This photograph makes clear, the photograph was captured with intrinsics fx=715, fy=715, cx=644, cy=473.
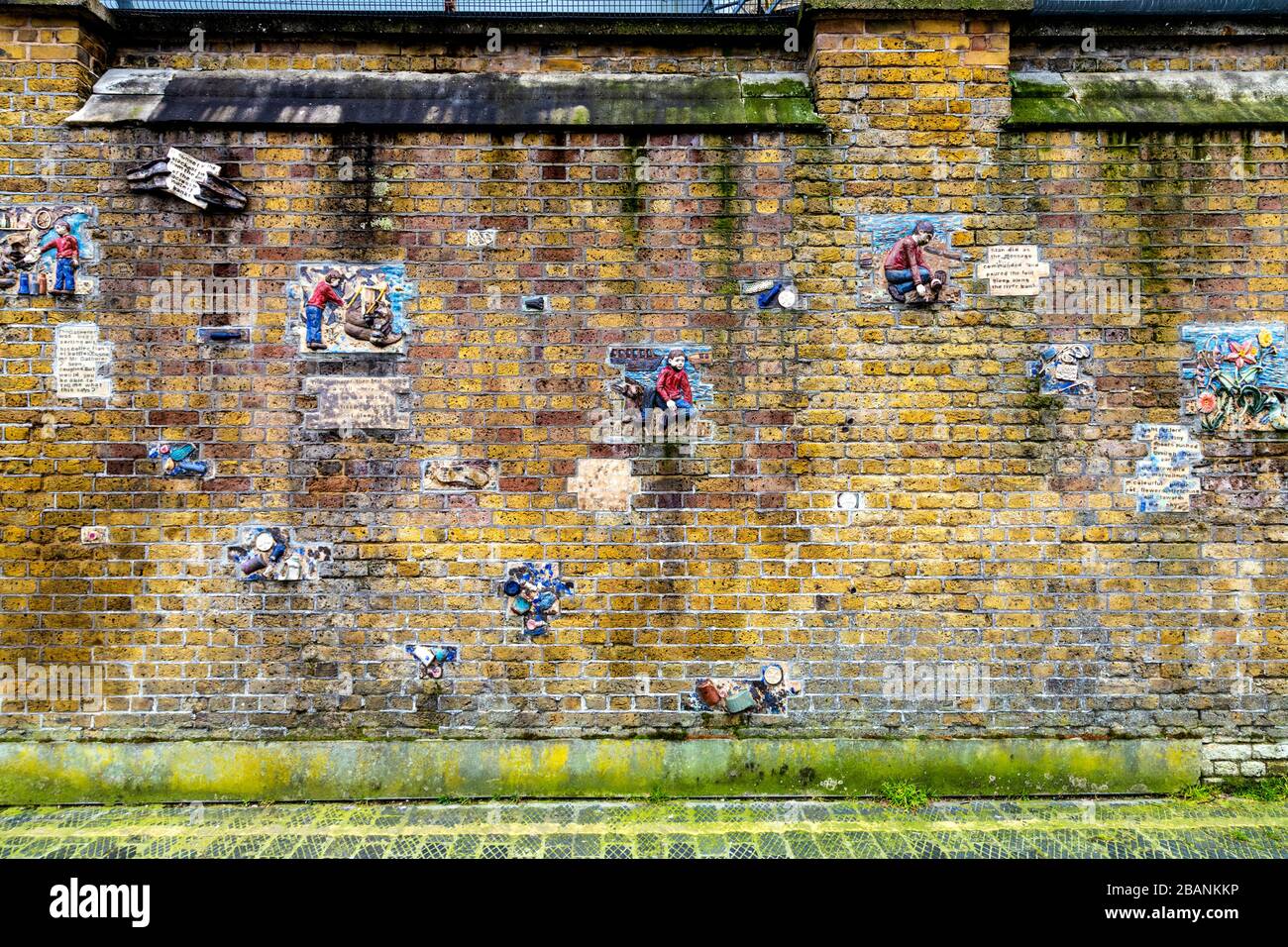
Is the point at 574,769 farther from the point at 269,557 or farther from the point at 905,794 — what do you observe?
the point at 269,557

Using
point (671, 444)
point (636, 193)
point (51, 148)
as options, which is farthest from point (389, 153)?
point (671, 444)

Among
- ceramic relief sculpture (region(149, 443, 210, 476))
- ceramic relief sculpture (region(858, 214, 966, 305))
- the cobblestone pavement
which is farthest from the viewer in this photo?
ceramic relief sculpture (region(858, 214, 966, 305))

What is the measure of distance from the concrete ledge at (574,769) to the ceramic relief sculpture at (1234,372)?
201cm

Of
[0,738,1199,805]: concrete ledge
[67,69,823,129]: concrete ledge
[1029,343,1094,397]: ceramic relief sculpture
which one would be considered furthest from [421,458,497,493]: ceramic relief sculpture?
[1029,343,1094,397]: ceramic relief sculpture

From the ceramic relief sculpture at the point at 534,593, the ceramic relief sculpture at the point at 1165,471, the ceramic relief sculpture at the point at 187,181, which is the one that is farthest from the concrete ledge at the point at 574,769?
the ceramic relief sculpture at the point at 187,181

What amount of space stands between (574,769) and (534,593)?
1054mm

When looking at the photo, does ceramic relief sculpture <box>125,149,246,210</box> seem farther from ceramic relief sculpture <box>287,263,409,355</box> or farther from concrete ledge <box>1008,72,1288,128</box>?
concrete ledge <box>1008,72,1288,128</box>

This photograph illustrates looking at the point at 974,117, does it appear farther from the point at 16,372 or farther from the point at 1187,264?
the point at 16,372

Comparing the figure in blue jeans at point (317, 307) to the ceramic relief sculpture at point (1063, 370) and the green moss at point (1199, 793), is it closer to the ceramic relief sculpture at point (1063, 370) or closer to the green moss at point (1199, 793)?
the ceramic relief sculpture at point (1063, 370)

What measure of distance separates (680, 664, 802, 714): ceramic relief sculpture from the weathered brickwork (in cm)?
7

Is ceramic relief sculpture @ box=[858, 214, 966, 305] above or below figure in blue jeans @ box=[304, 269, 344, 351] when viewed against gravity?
above

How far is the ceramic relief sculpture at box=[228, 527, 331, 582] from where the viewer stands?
4.23 m

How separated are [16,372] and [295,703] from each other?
255 cm

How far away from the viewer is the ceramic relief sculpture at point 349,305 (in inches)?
168
